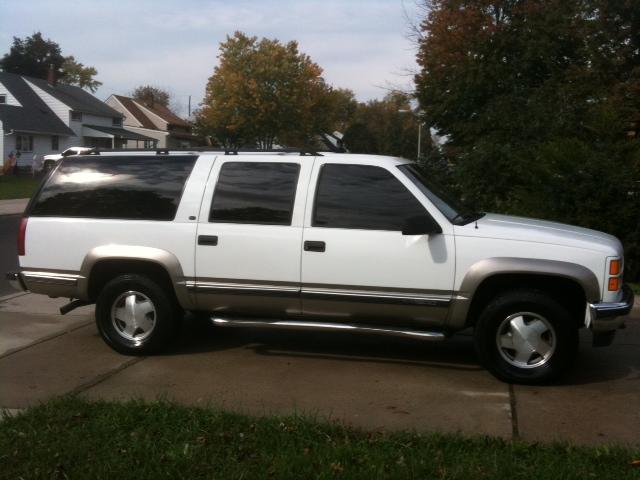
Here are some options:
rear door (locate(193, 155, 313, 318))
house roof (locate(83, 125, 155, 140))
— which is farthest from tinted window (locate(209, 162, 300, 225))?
house roof (locate(83, 125, 155, 140))

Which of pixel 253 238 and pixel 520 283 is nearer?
pixel 520 283

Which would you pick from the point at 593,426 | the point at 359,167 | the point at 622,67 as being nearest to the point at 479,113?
the point at 622,67

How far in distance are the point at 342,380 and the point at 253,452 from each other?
5.43ft

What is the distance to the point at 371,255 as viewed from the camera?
19.0 ft

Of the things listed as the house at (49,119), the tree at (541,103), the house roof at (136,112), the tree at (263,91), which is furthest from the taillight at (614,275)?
the house roof at (136,112)

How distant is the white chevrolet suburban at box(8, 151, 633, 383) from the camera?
18.4ft

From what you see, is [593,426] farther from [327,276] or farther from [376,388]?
[327,276]

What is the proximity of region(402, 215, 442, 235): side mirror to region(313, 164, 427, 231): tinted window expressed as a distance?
0.12 metres

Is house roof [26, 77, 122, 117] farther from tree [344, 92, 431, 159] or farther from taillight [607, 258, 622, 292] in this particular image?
taillight [607, 258, 622, 292]

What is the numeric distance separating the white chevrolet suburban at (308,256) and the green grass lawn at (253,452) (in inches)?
56.8

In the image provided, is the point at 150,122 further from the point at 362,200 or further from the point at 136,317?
the point at 362,200

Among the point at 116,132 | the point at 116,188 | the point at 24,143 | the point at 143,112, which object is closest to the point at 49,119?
the point at 24,143

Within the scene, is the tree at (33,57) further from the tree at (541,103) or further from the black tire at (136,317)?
the black tire at (136,317)

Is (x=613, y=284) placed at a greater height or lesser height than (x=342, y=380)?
greater
